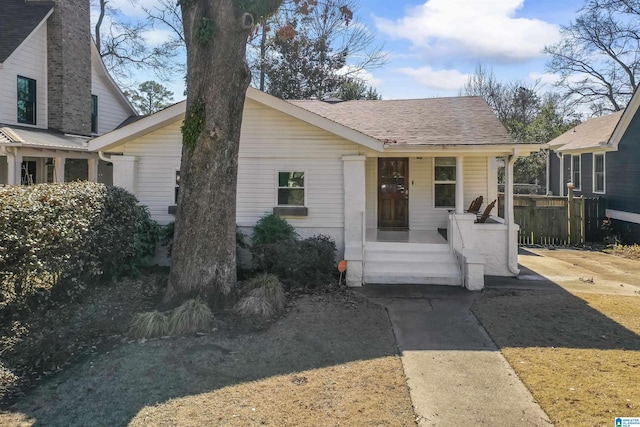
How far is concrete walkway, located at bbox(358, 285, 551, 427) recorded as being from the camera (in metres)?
3.89

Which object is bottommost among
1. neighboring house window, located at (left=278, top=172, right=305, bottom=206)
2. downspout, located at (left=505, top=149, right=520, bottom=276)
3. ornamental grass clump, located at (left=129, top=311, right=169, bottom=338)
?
ornamental grass clump, located at (left=129, top=311, right=169, bottom=338)

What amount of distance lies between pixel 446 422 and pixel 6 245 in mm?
5251

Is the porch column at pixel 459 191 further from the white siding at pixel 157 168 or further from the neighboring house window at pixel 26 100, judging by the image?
the neighboring house window at pixel 26 100

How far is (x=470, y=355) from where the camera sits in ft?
17.3

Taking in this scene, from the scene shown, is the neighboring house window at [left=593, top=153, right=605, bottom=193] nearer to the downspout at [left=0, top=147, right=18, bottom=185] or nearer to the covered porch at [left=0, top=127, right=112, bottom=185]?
the covered porch at [left=0, top=127, right=112, bottom=185]

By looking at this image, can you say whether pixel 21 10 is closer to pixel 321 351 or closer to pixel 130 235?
pixel 130 235

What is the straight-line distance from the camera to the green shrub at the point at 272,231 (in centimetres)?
923

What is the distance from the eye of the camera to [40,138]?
43.7ft

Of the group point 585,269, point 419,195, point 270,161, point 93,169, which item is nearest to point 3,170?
point 93,169

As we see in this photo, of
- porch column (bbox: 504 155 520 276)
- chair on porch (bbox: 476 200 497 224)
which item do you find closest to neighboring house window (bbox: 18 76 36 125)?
chair on porch (bbox: 476 200 497 224)

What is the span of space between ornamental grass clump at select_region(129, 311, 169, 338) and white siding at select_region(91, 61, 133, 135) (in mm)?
15121

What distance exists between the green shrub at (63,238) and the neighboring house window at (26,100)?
29.4ft

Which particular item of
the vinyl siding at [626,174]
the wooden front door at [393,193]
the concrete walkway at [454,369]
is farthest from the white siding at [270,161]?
the vinyl siding at [626,174]

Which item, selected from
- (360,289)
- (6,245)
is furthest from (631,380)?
(6,245)
